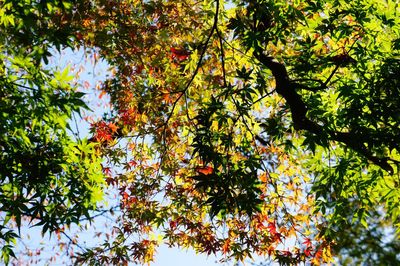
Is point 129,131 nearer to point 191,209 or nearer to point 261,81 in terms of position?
point 191,209

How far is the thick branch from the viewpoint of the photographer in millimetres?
5377

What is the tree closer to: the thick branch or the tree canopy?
the tree canopy

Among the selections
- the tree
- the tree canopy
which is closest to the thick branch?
the tree canopy

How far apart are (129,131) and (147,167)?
762mm

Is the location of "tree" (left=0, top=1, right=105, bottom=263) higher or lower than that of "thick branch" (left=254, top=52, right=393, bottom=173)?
lower

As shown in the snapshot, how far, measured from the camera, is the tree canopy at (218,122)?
4.24m

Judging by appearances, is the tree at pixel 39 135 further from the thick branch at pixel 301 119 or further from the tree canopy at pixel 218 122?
the thick branch at pixel 301 119

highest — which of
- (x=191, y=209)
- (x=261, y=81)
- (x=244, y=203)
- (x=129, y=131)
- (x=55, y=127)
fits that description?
(x=129, y=131)

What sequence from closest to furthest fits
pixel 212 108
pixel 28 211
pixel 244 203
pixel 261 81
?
pixel 28 211
pixel 244 203
pixel 212 108
pixel 261 81

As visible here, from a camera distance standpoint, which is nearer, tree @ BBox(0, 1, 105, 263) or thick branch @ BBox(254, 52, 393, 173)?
tree @ BBox(0, 1, 105, 263)

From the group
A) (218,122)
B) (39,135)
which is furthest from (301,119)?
(39,135)

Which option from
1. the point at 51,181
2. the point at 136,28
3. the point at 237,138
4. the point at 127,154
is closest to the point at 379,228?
the point at 237,138

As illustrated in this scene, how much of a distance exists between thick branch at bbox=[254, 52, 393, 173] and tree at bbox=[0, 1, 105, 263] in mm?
2595

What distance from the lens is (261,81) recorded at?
19.4ft
